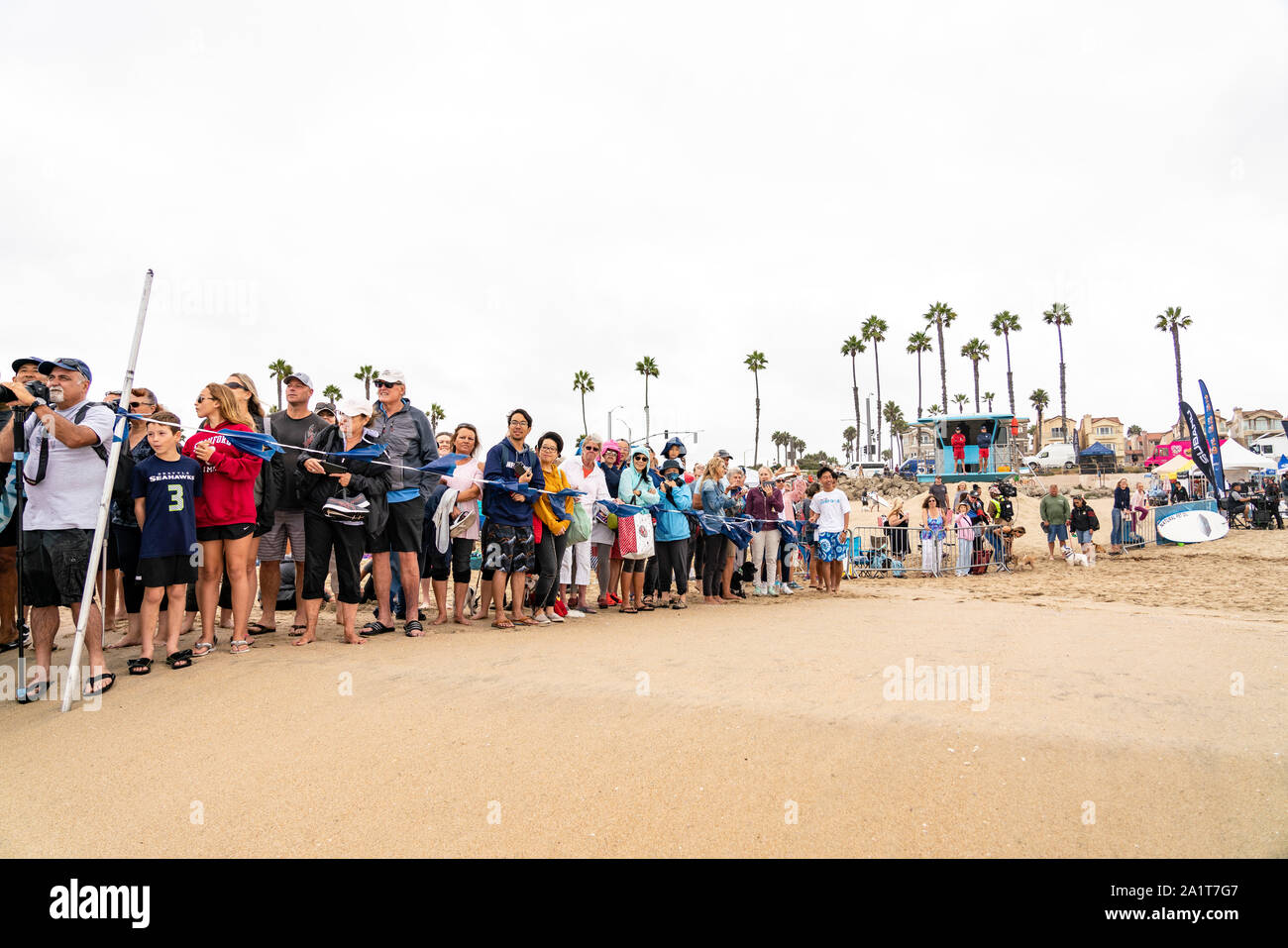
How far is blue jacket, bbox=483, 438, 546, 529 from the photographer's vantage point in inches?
277

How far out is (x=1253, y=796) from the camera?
305cm

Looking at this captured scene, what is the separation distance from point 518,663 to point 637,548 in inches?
132

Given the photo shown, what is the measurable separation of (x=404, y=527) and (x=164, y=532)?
2008 mm

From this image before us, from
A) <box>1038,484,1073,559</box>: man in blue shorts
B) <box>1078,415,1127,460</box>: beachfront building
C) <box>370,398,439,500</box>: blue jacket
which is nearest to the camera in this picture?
<box>370,398,439,500</box>: blue jacket

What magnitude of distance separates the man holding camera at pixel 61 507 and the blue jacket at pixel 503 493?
3.17m

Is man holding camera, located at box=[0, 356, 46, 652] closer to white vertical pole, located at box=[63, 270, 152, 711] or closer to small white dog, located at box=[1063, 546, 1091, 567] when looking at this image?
white vertical pole, located at box=[63, 270, 152, 711]

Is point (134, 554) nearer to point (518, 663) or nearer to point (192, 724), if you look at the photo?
point (192, 724)

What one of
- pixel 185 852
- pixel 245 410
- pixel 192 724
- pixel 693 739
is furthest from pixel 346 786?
pixel 245 410

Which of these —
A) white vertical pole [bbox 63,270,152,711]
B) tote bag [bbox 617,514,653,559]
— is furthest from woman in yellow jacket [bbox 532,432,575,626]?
white vertical pole [bbox 63,270,152,711]

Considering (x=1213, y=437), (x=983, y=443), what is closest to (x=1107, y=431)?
(x=983, y=443)

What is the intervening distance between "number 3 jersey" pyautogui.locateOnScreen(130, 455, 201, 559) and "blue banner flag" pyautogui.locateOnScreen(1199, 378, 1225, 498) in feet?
87.9

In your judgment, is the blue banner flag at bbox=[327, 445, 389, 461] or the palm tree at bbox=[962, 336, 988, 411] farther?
the palm tree at bbox=[962, 336, 988, 411]

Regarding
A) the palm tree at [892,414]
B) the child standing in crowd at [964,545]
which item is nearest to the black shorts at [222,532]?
the child standing in crowd at [964,545]
